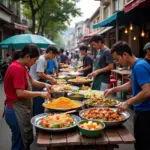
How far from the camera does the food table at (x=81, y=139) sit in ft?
8.59

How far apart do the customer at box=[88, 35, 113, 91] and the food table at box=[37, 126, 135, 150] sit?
2.65 m

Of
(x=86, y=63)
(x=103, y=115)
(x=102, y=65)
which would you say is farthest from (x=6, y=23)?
(x=103, y=115)

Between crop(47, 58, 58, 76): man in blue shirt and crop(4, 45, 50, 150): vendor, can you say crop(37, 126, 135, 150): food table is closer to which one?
crop(4, 45, 50, 150): vendor

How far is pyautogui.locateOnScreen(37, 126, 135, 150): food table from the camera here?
103 inches

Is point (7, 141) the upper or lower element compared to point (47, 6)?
lower

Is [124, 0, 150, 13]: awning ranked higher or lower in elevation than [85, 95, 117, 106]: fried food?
higher

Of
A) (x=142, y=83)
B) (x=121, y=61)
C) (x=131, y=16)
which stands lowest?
(x=142, y=83)

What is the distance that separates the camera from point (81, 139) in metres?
2.70

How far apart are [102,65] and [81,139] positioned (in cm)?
320

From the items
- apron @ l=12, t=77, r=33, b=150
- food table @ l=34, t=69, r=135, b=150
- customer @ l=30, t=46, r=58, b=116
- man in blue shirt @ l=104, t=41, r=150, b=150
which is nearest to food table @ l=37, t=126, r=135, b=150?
food table @ l=34, t=69, r=135, b=150

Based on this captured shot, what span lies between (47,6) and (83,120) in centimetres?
2697

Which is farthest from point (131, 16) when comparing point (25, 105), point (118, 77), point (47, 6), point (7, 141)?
point (47, 6)

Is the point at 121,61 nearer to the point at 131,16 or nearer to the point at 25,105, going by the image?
the point at 25,105

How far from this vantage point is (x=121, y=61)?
126 inches
